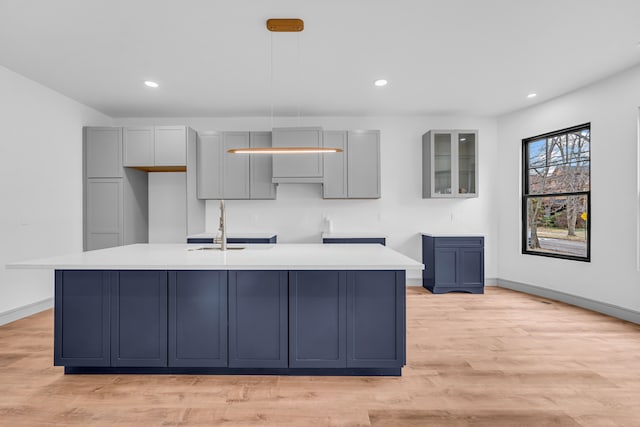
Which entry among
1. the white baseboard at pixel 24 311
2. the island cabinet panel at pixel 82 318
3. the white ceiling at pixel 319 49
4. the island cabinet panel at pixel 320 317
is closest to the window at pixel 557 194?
the white ceiling at pixel 319 49

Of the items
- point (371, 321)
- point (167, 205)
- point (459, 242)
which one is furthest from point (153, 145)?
point (459, 242)

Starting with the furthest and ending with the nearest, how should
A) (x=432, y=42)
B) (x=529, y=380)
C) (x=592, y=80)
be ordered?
(x=592, y=80) → (x=432, y=42) → (x=529, y=380)

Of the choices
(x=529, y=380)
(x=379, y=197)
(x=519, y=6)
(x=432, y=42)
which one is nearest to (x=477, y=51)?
(x=432, y=42)

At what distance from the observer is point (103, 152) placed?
4637mm

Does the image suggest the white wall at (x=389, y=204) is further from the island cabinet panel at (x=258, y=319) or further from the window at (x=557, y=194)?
the island cabinet panel at (x=258, y=319)

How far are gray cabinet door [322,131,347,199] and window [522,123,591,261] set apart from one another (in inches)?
103

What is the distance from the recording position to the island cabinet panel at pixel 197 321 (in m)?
2.35

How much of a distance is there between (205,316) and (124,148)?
133 inches

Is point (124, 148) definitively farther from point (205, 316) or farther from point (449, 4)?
point (449, 4)

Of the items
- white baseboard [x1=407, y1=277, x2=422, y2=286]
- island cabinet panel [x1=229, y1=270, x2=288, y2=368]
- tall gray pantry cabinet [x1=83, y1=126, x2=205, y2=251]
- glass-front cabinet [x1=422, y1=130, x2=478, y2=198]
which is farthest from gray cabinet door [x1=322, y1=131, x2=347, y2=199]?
island cabinet panel [x1=229, y1=270, x2=288, y2=368]

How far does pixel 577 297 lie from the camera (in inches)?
164

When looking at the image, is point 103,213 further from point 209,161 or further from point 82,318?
point 82,318

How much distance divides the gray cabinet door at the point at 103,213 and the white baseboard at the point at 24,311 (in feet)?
2.72

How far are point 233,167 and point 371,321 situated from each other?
10.9ft
